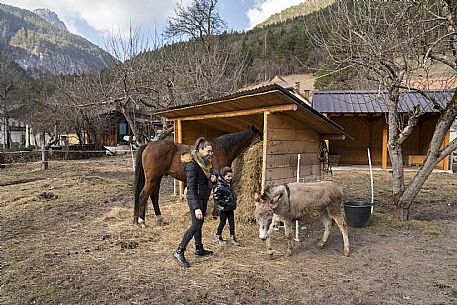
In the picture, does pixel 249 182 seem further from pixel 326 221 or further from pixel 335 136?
pixel 335 136

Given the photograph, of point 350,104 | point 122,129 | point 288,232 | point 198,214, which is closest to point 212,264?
point 198,214

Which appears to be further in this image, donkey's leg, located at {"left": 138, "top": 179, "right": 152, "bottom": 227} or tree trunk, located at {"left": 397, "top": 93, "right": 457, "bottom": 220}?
donkey's leg, located at {"left": 138, "top": 179, "right": 152, "bottom": 227}

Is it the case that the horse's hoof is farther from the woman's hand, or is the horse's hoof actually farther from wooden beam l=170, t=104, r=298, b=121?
wooden beam l=170, t=104, r=298, b=121

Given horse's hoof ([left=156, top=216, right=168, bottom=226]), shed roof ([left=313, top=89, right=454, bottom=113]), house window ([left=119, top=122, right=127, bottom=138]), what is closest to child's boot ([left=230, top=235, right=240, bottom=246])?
horse's hoof ([left=156, top=216, right=168, bottom=226])

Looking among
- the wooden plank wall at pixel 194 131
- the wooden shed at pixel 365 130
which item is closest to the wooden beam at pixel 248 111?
the wooden plank wall at pixel 194 131

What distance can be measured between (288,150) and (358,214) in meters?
1.65

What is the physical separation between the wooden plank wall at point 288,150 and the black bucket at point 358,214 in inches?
36.3

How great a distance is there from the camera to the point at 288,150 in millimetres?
5441

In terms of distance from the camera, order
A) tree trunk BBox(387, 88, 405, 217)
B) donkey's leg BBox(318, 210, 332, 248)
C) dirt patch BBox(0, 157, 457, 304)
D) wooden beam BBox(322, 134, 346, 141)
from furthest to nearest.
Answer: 1. wooden beam BBox(322, 134, 346, 141)
2. tree trunk BBox(387, 88, 405, 217)
3. donkey's leg BBox(318, 210, 332, 248)
4. dirt patch BBox(0, 157, 457, 304)

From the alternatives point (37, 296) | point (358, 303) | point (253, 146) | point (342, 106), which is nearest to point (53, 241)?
point (37, 296)

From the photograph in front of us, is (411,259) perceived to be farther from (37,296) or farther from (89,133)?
(89,133)

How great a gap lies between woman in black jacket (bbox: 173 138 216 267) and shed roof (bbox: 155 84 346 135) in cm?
124

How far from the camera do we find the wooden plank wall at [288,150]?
5.09m

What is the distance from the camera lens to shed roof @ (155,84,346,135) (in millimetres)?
4488
